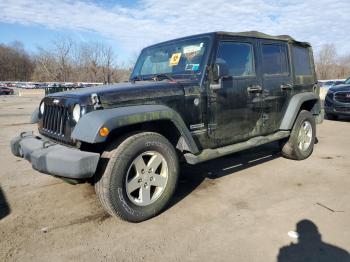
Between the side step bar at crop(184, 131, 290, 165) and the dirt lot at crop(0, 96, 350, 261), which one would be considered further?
the side step bar at crop(184, 131, 290, 165)

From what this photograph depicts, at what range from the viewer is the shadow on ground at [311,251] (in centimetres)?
294

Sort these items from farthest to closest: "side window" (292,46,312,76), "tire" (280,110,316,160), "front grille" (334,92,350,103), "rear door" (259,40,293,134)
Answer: "front grille" (334,92,350,103)
"side window" (292,46,312,76)
"tire" (280,110,316,160)
"rear door" (259,40,293,134)

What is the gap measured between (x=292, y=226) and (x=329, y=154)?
→ 367 centimetres

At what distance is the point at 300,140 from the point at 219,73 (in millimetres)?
2680

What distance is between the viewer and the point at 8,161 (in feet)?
20.6

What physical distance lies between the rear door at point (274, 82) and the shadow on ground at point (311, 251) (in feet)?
7.59

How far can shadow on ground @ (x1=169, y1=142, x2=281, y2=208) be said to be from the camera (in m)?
4.78

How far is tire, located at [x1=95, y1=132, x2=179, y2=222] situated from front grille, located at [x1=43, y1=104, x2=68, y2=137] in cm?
63

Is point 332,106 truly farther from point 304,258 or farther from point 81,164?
point 81,164

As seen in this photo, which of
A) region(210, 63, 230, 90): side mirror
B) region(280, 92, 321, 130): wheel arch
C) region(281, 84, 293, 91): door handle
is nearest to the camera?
region(210, 63, 230, 90): side mirror

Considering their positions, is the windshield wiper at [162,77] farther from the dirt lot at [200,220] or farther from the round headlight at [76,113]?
the dirt lot at [200,220]

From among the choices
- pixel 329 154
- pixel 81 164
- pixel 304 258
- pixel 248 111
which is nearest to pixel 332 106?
pixel 329 154

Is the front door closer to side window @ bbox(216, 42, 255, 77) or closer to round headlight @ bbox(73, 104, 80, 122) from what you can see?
side window @ bbox(216, 42, 255, 77)

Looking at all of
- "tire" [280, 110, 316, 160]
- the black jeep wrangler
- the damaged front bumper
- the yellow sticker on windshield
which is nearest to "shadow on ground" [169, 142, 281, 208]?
"tire" [280, 110, 316, 160]
